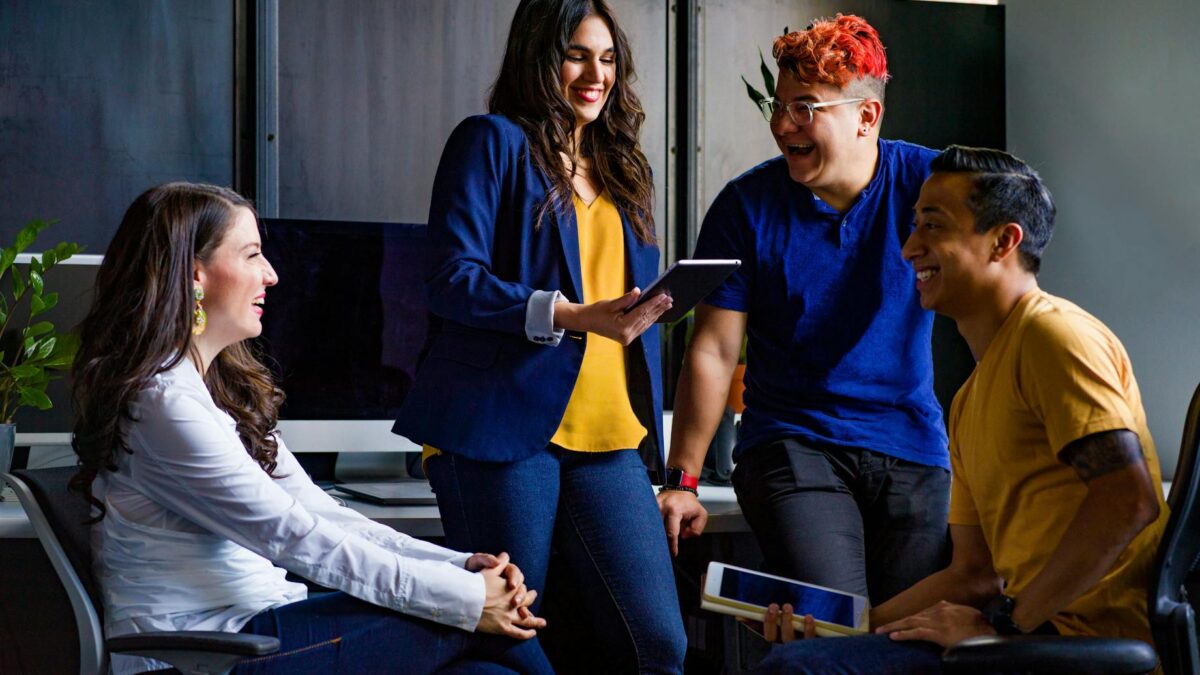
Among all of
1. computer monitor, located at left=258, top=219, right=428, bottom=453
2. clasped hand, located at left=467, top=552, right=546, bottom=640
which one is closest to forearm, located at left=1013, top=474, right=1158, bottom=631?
clasped hand, located at left=467, top=552, right=546, bottom=640

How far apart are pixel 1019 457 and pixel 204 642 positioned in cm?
101

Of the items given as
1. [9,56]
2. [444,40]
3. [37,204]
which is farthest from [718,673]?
[9,56]

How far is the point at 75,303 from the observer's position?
2605 millimetres

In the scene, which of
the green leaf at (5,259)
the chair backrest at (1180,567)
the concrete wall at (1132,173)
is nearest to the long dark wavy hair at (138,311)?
the green leaf at (5,259)

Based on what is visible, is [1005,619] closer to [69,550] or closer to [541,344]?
[541,344]

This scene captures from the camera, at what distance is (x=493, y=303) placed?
180 cm

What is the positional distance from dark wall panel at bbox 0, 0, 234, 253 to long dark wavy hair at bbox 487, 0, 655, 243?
4.56 feet

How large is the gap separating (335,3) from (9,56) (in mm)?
814

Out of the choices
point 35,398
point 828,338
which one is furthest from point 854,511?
point 35,398

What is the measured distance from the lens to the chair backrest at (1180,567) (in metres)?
1.31

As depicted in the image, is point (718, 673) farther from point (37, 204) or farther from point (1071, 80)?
point (37, 204)

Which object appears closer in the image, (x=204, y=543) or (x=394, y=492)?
(x=204, y=543)

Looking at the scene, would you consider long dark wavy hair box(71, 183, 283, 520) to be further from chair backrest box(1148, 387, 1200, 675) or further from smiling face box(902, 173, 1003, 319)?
chair backrest box(1148, 387, 1200, 675)

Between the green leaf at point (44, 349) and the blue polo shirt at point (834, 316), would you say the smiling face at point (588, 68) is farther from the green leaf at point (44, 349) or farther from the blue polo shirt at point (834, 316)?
the green leaf at point (44, 349)
